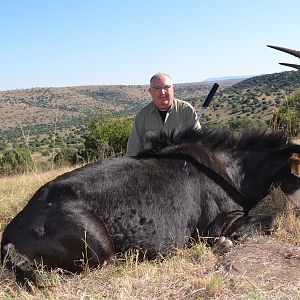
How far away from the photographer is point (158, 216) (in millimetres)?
4383

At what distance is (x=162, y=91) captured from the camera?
6.17 metres

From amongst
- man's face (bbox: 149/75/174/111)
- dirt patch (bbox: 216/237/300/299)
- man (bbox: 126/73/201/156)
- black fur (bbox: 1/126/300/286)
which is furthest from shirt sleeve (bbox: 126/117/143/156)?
dirt patch (bbox: 216/237/300/299)

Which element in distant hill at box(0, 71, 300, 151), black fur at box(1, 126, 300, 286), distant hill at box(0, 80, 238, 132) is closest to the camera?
black fur at box(1, 126, 300, 286)

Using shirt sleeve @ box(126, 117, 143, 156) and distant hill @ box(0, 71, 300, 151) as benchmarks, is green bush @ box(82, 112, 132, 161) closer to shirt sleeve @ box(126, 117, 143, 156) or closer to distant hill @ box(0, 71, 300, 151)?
shirt sleeve @ box(126, 117, 143, 156)

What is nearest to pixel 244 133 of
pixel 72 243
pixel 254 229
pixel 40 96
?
pixel 254 229

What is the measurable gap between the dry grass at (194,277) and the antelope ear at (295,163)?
2.19ft

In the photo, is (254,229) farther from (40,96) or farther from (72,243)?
(40,96)

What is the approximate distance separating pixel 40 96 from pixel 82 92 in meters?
10.8

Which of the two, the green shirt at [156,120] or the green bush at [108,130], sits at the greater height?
the green shirt at [156,120]

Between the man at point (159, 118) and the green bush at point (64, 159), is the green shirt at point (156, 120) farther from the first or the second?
the green bush at point (64, 159)

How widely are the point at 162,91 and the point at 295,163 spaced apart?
2.10 m

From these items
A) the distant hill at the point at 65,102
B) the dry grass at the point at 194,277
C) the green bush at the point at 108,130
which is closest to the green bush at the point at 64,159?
the green bush at the point at 108,130

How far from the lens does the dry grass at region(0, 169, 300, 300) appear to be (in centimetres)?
331

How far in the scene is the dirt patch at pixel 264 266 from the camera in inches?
131
